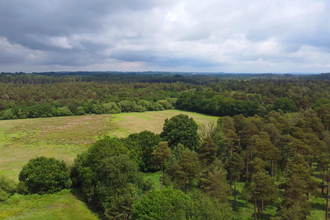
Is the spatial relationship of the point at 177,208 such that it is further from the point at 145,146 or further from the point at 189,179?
the point at 145,146

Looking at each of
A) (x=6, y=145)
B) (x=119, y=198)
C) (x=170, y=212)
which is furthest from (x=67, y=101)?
(x=170, y=212)

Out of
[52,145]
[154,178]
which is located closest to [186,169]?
[154,178]

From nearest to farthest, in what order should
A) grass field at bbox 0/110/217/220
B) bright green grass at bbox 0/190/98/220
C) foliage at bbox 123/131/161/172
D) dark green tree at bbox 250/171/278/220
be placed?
dark green tree at bbox 250/171/278/220, bright green grass at bbox 0/190/98/220, grass field at bbox 0/110/217/220, foliage at bbox 123/131/161/172

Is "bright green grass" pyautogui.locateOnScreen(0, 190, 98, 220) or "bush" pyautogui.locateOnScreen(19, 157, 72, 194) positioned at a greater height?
"bush" pyautogui.locateOnScreen(19, 157, 72, 194)

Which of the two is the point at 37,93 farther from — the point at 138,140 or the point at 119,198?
the point at 119,198

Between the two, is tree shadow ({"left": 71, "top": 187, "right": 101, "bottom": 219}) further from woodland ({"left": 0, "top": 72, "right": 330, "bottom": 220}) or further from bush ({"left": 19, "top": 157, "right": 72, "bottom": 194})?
bush ({"left": 19, "top": 157, "right": 72, "bottom": 194})

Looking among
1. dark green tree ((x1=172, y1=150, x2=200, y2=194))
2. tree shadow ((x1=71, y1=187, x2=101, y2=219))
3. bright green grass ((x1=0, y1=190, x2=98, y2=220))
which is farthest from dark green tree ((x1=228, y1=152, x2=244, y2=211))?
bright green grass ((x1=0, y1=190, x2=98, y2=220))
